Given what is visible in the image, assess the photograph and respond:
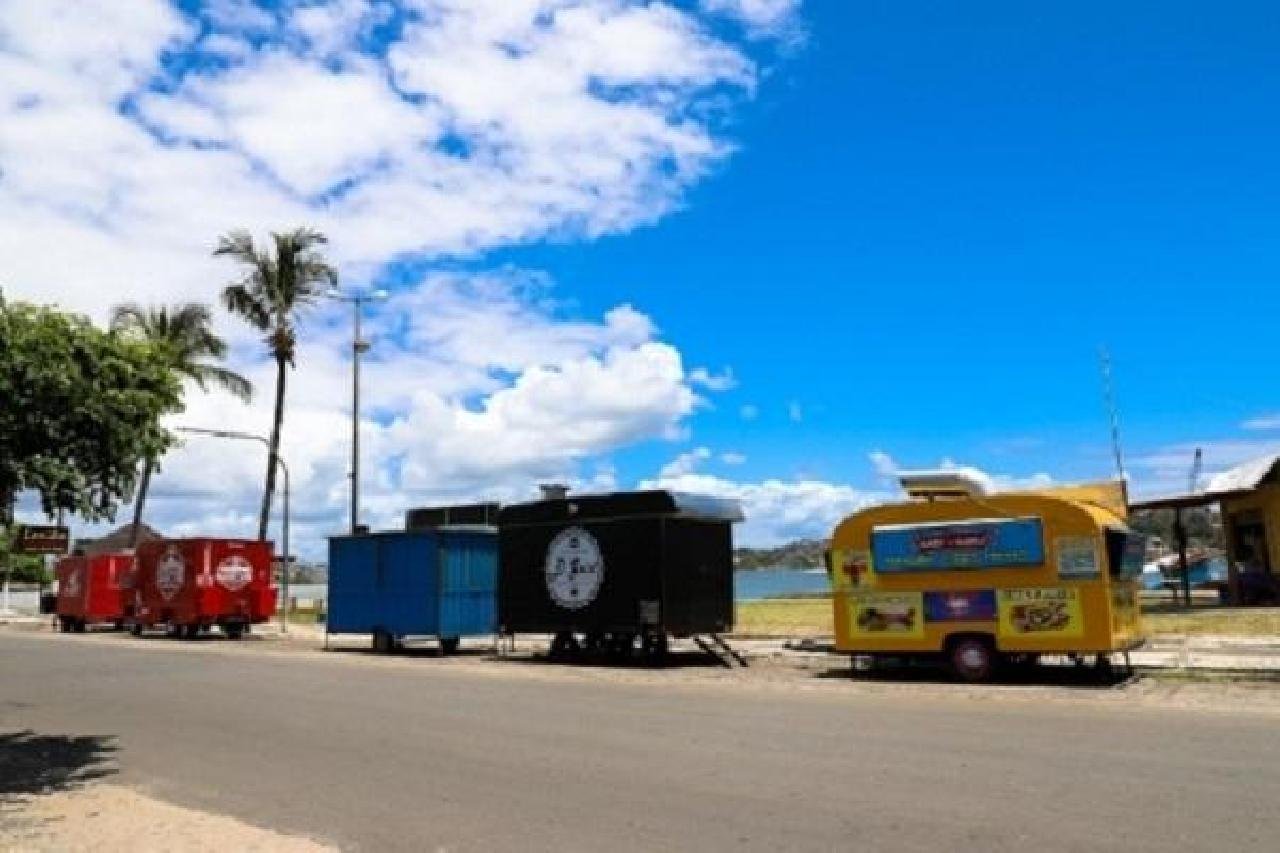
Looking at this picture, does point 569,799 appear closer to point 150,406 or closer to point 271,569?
point 150,406

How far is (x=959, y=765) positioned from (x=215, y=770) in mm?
6857

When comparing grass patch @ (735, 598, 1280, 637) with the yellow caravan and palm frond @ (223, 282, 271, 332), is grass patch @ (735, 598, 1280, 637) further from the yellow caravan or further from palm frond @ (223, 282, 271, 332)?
palm frond @ (223, 282, 271, 332)

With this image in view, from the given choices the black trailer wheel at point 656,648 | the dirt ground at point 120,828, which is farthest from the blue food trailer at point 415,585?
the dirt ground at point 120,828

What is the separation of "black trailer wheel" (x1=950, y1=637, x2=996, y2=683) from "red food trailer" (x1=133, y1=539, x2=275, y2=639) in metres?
25.3

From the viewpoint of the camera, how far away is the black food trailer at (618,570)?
23.6 m

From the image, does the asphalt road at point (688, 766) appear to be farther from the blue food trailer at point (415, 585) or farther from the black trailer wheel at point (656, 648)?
the blue food trailer at point (415, 585)

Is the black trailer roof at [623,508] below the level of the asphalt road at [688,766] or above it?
above

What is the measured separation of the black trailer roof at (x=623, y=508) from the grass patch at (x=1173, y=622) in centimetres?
510

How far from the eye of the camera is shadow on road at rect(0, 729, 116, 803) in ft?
34.9

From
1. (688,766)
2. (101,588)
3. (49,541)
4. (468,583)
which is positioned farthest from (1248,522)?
(49,541)

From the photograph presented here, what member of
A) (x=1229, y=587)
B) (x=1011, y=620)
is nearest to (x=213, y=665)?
(x=1011, y=620)

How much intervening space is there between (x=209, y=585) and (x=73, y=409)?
27353mm

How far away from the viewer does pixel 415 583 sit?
2831 centimetres

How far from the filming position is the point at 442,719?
14758 mm
